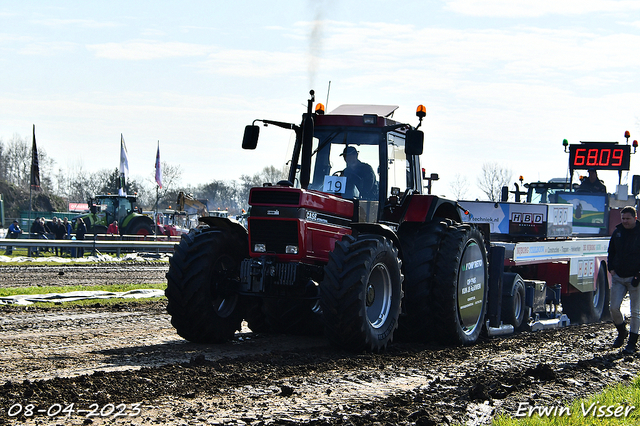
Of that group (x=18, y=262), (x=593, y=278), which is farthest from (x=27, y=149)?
(x=593, y=278)

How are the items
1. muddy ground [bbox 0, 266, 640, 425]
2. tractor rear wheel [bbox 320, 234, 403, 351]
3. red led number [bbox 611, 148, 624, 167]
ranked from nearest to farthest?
muddy ground [bbox 0, 266, 640, 425] < tractor rear wheel [bbox 320, 234, 403, 351] < red led number [bbox 611, 148, 624, 167]

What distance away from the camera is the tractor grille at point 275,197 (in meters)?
8.50

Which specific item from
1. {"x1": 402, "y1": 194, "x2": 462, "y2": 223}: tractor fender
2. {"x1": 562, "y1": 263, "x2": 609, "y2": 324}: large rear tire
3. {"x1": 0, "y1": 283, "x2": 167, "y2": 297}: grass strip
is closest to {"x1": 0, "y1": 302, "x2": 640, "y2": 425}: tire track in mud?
{"x1": 402, "y1": 194, "x2": 462, "y2": 223}: tractor fender

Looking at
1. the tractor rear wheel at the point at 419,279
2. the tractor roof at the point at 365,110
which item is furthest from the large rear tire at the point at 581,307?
the tractor roof at the point at 365,110

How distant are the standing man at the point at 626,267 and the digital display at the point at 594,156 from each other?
9523 mm

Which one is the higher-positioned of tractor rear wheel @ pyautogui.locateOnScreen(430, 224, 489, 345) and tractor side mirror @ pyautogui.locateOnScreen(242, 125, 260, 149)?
tractor side mirror @ pyautogui.locateOnScreen(242, 125, 260, 149)

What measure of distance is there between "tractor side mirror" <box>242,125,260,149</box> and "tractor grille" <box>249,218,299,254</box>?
3.45 ft

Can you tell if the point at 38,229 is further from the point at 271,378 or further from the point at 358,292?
the point at 271,378

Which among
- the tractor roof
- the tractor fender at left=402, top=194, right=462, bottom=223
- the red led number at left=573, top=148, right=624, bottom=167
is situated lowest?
the tractor fender at left=402, top=194, right=462, bottom=223

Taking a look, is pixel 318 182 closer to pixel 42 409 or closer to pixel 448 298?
pixel 448 298

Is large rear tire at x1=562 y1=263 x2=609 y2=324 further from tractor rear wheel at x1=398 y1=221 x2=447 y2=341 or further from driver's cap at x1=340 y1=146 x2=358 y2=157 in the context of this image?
driver's cap at x1=340 y1=146 x2=358 y2=157

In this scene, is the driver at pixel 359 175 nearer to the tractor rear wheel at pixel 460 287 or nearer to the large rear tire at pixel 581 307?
the tractor rear wheel at pixel 460 287

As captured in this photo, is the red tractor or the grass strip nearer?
the red tractor

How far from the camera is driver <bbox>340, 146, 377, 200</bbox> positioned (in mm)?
9430
